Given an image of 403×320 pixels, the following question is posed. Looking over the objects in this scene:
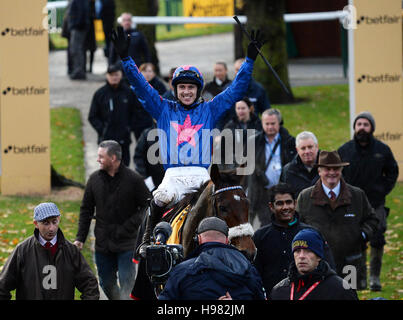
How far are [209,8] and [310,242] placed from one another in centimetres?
2551

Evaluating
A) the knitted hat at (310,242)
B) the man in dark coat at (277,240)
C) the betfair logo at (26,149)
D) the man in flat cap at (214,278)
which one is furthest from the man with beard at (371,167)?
the man in flat cap at (214,278)

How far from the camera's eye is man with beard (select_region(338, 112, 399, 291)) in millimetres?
13062

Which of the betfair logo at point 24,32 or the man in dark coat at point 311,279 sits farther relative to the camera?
the betfair logo at point 24,32

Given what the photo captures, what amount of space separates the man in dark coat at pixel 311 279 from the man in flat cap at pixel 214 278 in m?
0.51

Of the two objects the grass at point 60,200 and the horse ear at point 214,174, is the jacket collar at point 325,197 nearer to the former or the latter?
the horse ear at point 214,174

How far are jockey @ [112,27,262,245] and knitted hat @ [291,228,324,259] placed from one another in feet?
5.58

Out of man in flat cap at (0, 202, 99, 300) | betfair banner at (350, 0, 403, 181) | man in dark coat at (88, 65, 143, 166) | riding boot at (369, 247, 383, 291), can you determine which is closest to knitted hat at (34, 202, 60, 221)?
man in flat cap at (0, 202, 99, 300)

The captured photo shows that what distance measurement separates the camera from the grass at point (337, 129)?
A: 1366 cm

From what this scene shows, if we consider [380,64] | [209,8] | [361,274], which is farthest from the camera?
[209,8]

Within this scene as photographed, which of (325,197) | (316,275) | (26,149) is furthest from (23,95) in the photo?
(316,275)

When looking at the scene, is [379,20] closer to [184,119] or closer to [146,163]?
[146,163]

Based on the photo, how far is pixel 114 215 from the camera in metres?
12.1
